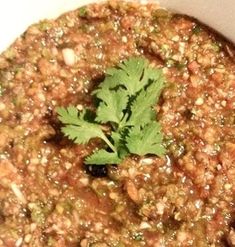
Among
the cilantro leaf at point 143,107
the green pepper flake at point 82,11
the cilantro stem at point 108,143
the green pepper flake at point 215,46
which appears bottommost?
the cilantro stem at point 108,143

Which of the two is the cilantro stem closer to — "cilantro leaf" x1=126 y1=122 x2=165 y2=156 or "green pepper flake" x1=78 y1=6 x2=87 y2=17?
"cilantro leaf" x1=126 y1=122 x2=165 y2=156

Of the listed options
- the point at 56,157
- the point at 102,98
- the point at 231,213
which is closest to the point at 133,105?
the point at 102,98

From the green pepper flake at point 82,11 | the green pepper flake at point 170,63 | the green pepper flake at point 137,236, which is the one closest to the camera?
the green pepper flake at point 137,236

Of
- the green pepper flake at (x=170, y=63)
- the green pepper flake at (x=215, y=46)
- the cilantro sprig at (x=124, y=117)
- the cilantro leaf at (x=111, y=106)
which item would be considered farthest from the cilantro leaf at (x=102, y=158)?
the green pepper flake at (x=215, y=46)

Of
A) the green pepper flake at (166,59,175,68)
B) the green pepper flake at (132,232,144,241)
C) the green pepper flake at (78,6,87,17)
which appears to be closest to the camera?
the green pepper flake at (132,232,144,241)

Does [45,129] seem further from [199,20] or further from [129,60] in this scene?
[199,20]

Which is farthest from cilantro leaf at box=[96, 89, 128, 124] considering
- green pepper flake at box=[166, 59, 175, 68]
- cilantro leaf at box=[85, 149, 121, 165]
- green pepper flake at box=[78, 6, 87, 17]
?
green pepper flake at box=[78, 6, 87, 17]

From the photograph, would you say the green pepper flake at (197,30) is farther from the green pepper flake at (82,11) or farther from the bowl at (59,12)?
the green pepper flake at (82,11)
